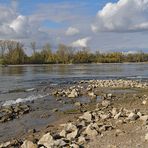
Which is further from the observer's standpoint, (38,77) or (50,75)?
(50,75)

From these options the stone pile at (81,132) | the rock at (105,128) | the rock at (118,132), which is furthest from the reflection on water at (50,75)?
the rock at (118,132)

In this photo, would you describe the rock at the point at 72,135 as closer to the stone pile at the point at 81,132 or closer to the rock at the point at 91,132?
the stone pile at the point at 81,132

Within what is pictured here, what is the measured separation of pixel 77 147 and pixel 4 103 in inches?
709

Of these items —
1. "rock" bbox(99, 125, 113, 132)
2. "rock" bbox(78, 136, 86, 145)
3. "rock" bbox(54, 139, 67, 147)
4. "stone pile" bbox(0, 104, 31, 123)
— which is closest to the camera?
"rock" bbox(54, 139, 67, 147)


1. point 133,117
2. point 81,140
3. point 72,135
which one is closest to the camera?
point 81,140

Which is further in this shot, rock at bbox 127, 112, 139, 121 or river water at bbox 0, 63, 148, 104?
river water at bbox 0, 63, 148, 104

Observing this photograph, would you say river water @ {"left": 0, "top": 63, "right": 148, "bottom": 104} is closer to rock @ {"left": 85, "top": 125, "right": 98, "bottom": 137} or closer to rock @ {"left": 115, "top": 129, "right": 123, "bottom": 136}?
rock @ {"left": 85, "top": 125, "right": 98, "bottom": 137}

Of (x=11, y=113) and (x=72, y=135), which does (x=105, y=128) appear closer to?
(x=72, y=135)

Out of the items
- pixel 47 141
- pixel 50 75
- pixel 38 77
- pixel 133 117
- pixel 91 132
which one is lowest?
pixel 50 75

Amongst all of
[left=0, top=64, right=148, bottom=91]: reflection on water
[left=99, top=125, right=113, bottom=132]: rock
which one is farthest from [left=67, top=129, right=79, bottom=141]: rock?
[left=0, top=64, right=148, bottom=91]: reflection on water

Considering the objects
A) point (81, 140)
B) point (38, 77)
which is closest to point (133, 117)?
point (81, 140)

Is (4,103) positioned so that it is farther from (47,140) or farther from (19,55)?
(19,55)

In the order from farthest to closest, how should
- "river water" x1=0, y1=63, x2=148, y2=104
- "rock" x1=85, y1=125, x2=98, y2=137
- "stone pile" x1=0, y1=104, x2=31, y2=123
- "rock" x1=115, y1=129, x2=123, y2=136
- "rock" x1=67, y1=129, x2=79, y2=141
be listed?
"river water" x1=0, y1=63, x2=148, y2=104 → "stone pile" x1=0, y1=104, x2=31, y2=123 → "rock" x1=85, y1=125, x2=98, y2=137 → "rock" x1=115, y1=129, x2=123, y2=136 → "rock" x1=67, y1=129, x2=79, y2=141

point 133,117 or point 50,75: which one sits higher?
point 133,117
